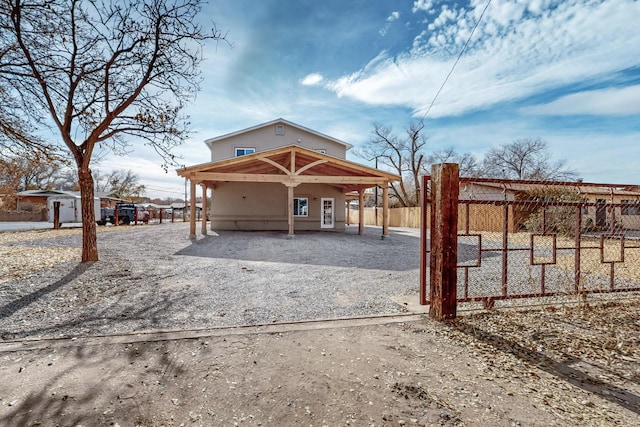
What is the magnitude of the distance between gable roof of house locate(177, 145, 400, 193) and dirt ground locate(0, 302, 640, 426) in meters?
9.31

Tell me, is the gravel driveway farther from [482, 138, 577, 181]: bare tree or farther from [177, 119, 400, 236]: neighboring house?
[482, 138, 577, 181]: bare tree

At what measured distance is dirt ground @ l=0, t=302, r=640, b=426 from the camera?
204 cm

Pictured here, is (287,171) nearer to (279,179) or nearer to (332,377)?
(279,179)

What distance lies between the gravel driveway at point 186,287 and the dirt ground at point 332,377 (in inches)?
22.4

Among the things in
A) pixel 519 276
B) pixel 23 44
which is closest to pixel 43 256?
A: pixel 23 44

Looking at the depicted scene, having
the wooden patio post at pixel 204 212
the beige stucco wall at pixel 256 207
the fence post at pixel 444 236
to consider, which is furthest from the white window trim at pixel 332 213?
the fence post at pixel 444 236

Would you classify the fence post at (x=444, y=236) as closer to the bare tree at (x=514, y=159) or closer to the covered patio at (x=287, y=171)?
the covered patio at (x=287, y=171)

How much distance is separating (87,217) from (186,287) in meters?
3.74

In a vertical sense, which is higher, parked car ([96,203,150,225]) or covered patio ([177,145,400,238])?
covered patio ([177,145,400,238])

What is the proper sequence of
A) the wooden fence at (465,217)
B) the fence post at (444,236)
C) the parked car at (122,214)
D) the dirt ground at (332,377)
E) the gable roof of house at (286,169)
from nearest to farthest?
1. the dirt ground at (332,377)
2. the fence post at (444,236)
3. the gable roof of house at (286,169)
4. the wooden fence at (465,217)
5. the parked car at (122,214)

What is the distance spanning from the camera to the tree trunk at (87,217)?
727cm

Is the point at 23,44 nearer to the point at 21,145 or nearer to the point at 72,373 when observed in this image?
the point at 21,145

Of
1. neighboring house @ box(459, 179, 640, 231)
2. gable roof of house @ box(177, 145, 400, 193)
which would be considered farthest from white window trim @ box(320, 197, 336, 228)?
neighboring house @ box(459, 179, 640, 231)

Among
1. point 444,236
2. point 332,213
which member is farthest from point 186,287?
point 332,213
